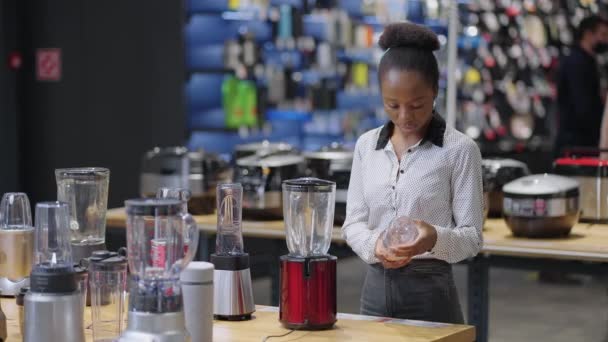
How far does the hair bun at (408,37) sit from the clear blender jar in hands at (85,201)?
0.89m

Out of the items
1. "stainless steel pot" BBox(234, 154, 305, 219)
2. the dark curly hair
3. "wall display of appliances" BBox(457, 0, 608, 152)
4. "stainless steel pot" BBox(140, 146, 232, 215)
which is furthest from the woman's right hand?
Result: "wall display of appliances" BBox(457, 0, 608, 152)

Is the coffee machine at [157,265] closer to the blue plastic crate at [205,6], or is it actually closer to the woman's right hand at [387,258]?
the woman's right hand at [387,258]

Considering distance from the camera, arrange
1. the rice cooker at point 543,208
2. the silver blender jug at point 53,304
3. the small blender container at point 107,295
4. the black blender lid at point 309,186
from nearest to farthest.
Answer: the silver blender jug at point 53,304 < the small blender container at point 107,295 < the black blender lid at point 309,186 < the rice cooker at point 543,208

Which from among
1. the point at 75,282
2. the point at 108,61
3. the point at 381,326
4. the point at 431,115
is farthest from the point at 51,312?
the point at 108,61

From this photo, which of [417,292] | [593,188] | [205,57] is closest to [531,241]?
[593,188]

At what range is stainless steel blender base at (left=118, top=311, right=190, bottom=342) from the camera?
2332 millimetres

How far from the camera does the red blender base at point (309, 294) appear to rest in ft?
9.12

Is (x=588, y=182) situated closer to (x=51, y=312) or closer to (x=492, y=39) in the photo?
(x=51, y=312)

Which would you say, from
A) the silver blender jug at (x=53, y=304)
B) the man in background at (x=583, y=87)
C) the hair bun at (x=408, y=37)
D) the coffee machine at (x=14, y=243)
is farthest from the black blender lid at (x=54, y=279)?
the man in background at (x=583, y=87)

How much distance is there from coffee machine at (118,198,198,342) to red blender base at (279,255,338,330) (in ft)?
1.51

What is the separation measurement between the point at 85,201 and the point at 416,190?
962 millimetres

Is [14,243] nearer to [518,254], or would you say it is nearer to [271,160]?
[518,254]

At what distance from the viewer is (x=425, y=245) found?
2.75 m

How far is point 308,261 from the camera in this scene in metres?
2.80
